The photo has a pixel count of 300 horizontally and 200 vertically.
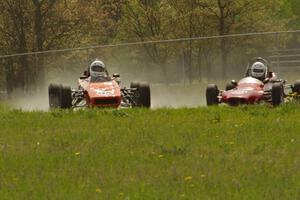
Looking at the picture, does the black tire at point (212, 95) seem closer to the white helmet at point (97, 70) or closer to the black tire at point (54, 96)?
the white helmet at point (97, 70)

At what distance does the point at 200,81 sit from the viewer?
28.7 meters

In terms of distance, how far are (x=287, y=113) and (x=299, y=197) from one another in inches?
300

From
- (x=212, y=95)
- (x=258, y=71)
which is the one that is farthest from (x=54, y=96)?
(x=258, y=71)

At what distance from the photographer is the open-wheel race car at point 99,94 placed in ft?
65.5

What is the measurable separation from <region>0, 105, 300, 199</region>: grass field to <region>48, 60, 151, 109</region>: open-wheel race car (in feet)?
14.8

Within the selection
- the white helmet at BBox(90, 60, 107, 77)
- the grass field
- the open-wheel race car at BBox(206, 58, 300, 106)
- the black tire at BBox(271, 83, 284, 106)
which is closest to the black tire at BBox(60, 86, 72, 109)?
the white helmet at BBox(90, 60, 107, 77)

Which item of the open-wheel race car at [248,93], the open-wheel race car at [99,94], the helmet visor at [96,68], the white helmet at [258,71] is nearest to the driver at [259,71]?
the white helmet at [258,71]

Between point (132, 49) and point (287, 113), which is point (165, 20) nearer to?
point (132, 49)

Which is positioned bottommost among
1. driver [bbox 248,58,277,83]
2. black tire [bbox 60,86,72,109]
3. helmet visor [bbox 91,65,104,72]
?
black tire [bbox 60,86,72,109]

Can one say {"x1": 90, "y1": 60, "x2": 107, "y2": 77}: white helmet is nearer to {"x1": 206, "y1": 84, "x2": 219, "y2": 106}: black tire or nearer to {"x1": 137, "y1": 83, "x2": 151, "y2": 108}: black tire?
{"x1": 137, "y1": 83, "x2": 151, "y2": 108}: black tire

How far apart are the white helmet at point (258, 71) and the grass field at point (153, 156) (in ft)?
19.4

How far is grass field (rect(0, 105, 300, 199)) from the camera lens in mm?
8203

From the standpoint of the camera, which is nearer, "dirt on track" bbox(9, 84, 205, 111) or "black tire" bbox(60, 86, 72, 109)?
"black tire" bbox(60, 86, 72, 109)

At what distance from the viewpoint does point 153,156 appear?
10219 mm
